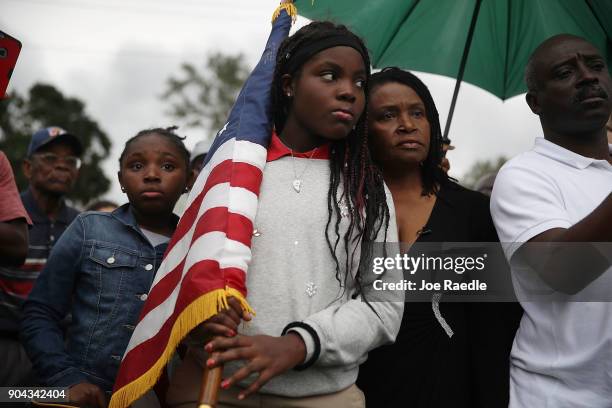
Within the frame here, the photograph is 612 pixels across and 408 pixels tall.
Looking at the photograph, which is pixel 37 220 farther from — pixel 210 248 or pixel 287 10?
pixel 210 248

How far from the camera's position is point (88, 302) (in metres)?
3.05

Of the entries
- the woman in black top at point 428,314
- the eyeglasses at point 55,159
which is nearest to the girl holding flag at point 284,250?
the woman in black top at point 428,314

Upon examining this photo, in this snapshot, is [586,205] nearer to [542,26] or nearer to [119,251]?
[542,26]

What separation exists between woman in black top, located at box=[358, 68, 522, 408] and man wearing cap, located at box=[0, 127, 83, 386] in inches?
73.8

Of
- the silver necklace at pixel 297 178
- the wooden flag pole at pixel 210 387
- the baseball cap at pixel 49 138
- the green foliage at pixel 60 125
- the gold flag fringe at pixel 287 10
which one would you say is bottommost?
the wooden flag pole at pixel 210 387

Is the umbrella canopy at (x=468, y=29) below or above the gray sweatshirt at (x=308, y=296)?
above

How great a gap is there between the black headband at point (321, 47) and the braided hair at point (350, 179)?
0.6 inches

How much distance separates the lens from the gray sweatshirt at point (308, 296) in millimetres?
2285

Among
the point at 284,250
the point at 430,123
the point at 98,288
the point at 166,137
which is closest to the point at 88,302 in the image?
the point at 98,288

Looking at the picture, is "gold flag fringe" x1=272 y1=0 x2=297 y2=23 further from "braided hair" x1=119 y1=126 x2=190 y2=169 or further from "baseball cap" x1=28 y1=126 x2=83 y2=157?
"baseball cap" x1=28 y1=126 x2=83 y2=157

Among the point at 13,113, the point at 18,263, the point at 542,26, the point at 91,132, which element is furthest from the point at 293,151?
the point at 91,132

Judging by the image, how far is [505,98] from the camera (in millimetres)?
4129

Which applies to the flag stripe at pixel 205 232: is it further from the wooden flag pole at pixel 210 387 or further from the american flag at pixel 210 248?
the wooden flag pole at pixel 210 387

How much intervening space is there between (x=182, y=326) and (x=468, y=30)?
2.44 m
